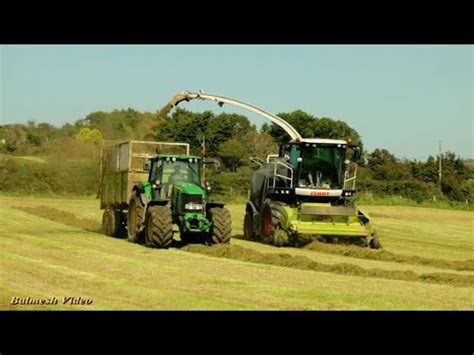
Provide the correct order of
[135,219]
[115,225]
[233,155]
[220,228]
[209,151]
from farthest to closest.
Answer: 1. [209,151]
2. [233,155]
3. [115,225]
4. [135,219]
5. [220,228]

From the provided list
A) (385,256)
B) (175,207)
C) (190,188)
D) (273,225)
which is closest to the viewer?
(385,256)

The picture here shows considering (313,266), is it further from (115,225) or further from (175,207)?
(115,225)

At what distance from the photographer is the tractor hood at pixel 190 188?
59.9ft

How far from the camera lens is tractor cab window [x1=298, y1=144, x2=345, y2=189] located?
20.5 meters

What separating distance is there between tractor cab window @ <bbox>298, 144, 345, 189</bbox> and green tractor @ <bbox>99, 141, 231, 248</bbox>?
110 inches

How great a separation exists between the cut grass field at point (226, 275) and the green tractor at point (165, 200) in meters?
0.53

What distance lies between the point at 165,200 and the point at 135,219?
5.95ft

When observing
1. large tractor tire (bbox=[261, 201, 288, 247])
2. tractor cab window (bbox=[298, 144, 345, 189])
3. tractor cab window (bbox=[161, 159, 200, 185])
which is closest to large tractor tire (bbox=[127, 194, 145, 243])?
tractor cab window (bbox=[161, 159, 200, 185])

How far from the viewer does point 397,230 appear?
29188mm

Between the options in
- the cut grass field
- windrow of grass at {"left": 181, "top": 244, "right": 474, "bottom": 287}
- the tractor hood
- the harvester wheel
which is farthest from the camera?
the harvester wheel

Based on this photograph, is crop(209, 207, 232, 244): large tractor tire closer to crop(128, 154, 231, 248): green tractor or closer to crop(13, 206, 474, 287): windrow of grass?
crop(128, 154, 231, 248): green tractor

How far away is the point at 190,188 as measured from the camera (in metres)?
18.4

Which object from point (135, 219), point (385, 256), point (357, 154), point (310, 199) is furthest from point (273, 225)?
point (385, 256)

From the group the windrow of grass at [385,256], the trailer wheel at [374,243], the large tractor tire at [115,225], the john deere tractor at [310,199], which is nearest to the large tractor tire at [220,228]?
the john deere tractor at [310,199]
